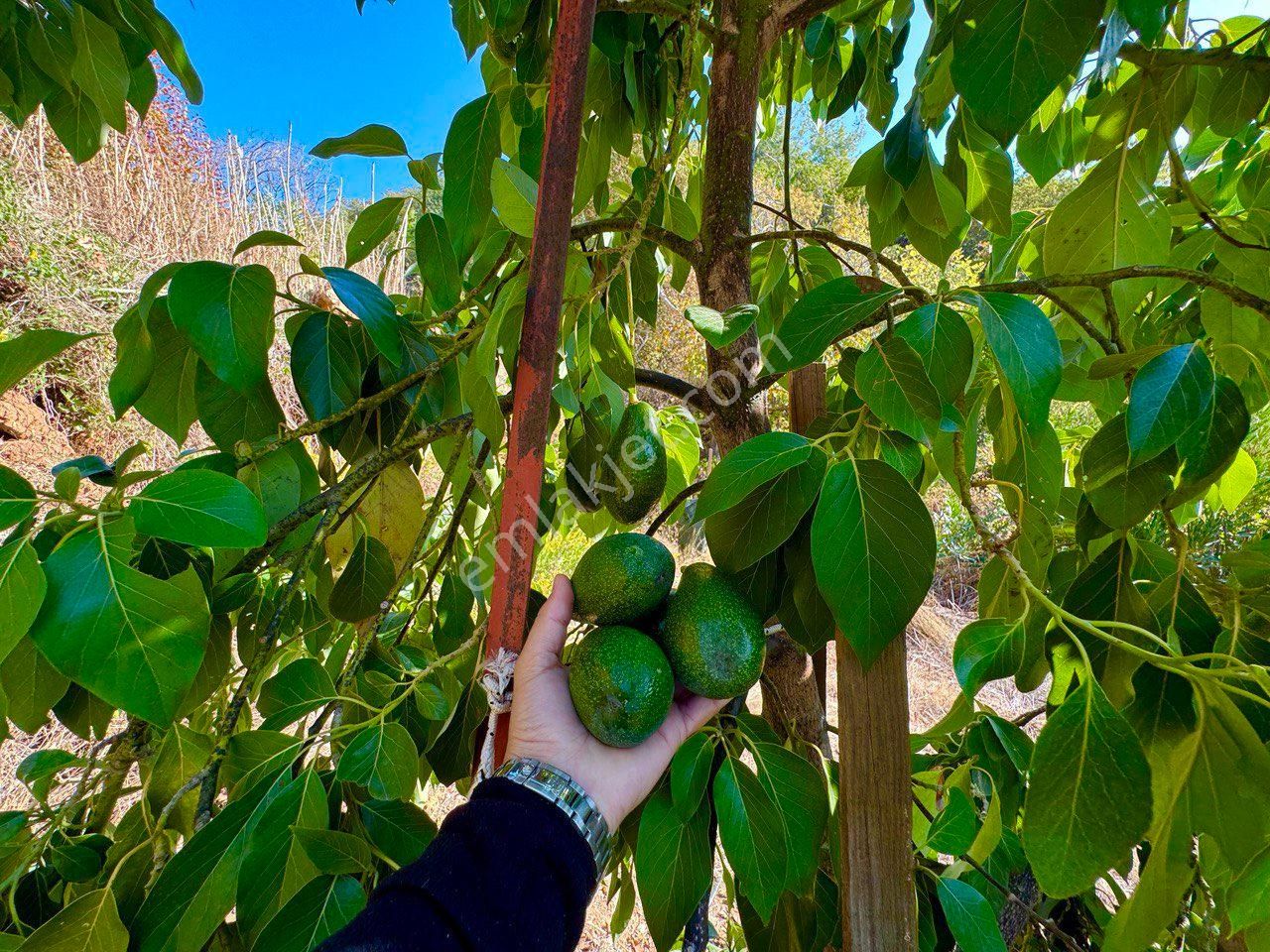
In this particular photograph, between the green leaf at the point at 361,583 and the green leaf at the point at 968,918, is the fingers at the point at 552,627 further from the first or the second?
the green leaf at the point at 968,918

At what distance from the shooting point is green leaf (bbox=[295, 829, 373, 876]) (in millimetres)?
508

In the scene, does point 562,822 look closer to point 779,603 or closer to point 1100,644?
point 779,603

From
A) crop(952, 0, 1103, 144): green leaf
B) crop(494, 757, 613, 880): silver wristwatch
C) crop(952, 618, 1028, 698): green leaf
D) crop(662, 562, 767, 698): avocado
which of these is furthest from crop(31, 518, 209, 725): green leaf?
crop(952, 0, 1103, 144): green leaf

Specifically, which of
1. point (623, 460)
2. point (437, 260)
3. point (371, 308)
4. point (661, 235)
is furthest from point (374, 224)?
point (623, 460)

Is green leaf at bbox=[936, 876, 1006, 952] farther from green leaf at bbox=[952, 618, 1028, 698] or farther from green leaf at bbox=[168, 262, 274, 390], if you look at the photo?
green leaf at bbox=[168, 262, 274, 390]

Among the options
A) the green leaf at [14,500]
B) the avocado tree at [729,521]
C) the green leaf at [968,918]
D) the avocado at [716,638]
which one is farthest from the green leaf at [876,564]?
the green leaf at [14,500]

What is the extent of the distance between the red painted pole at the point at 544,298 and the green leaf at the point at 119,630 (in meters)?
0.22

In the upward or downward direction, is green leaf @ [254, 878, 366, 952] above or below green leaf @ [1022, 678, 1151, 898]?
below

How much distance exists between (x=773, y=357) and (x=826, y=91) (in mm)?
1057

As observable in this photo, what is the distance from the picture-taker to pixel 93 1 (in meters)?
0.79

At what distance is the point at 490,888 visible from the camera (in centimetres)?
49

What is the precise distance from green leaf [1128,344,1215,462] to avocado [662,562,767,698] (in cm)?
30

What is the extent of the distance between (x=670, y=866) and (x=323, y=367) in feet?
1.87

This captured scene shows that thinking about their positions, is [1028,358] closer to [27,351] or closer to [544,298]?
[544,298]
